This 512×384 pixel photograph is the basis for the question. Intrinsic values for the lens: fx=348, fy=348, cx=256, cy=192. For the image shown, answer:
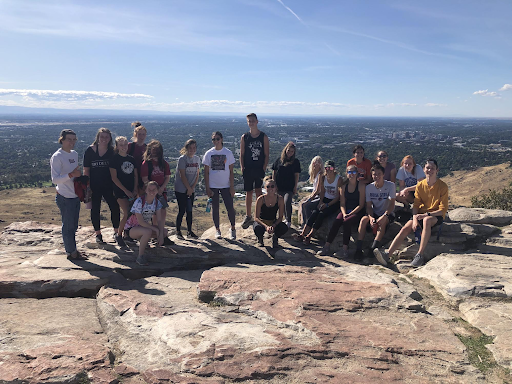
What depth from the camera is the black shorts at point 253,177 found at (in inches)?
307

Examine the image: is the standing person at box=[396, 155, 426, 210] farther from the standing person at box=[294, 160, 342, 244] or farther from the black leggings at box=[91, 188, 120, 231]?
the black leggings at box=[91, 188, 120, 231]

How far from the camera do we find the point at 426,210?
6770 mm

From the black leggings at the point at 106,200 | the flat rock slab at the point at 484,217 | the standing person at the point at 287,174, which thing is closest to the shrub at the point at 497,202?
the flat rock slab at the point at 484,217

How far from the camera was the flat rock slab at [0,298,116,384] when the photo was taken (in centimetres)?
345

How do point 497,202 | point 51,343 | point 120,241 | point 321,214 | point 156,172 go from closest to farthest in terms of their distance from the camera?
point 51,343 → point 156,172 → point 120,241 → point 321,214 → point 497,202

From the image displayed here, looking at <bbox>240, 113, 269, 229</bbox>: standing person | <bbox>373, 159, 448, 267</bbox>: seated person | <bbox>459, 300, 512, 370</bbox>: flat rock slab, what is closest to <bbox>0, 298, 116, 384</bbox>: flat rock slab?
<bbox>240, 113, 269, 229</bbox>: standing person

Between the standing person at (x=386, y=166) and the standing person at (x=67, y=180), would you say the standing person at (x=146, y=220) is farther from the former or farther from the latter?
the standing person at (x=386, y=166)

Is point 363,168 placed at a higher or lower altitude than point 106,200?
higher

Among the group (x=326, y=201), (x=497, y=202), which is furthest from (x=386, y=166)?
(x=497, y=202)

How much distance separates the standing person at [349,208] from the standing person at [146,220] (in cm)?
333

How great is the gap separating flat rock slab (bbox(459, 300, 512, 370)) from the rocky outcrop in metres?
0.01

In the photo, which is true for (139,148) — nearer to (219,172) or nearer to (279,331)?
(219,172)

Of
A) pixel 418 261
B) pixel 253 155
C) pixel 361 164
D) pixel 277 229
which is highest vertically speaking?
pixel 253 155

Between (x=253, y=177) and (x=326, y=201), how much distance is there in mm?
1712
